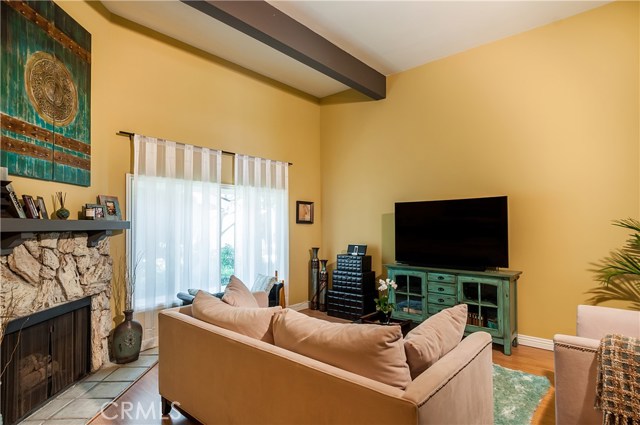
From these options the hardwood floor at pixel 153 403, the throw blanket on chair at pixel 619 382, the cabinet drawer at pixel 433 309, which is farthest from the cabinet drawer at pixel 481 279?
the throw blanket on chair at pixel 619 382

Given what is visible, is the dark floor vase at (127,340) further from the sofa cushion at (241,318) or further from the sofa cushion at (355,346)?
the sofa cushion at (355,346)

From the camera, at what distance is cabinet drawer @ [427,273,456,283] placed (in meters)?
3.75

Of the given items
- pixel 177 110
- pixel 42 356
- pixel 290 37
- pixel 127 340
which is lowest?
pixel 127 340

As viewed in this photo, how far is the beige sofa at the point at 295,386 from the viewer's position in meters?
1.25

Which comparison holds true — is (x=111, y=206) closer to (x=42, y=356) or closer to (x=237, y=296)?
(x=42, y=356)

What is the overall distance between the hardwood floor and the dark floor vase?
27 cm

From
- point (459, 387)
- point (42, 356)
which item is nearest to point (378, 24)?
point (459, 387)

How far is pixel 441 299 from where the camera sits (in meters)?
3.82

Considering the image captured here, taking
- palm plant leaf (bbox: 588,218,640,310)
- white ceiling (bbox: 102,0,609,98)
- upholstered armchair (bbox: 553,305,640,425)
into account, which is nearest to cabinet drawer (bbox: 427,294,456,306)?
palm plant leaf (bbox: 588,218,640,310)

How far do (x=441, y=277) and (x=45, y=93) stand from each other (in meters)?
4.12

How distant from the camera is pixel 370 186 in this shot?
501 cm

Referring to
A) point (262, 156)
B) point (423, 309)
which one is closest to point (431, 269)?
point (423, 309)

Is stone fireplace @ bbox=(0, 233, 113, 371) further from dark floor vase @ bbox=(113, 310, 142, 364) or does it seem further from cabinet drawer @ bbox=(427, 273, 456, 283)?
cabinet drawer @ bbox=(427, 273, 456, 283)
